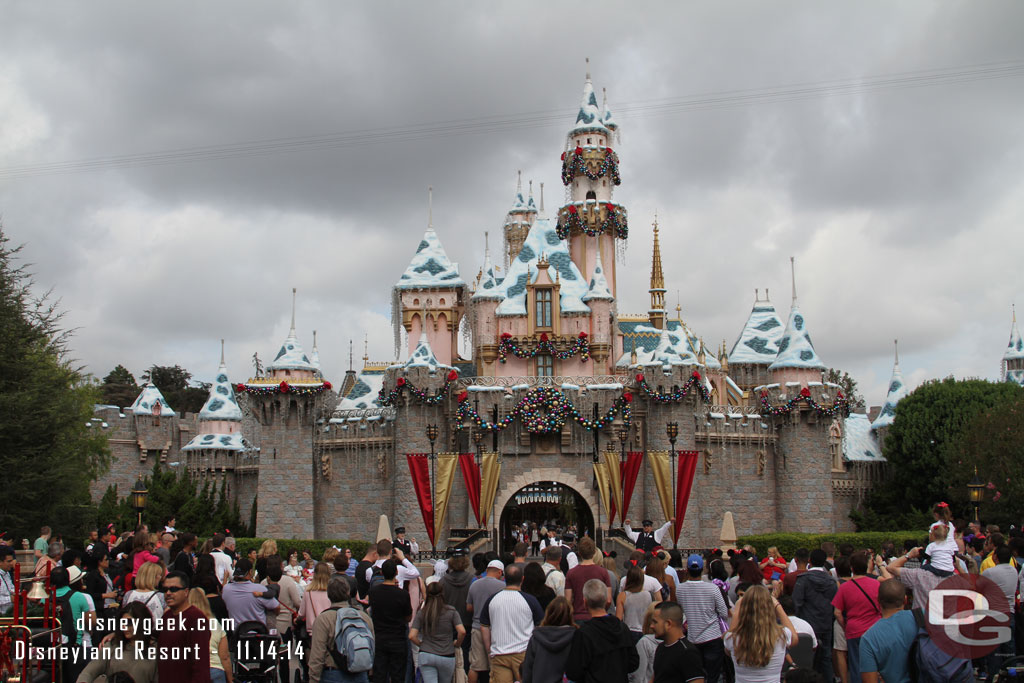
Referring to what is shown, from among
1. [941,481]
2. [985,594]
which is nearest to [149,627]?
[985,594]

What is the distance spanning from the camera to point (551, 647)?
781 centimetres

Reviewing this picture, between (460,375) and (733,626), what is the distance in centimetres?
3383

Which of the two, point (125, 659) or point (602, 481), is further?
point (602, 481)

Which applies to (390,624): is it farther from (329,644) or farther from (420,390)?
(420,390)

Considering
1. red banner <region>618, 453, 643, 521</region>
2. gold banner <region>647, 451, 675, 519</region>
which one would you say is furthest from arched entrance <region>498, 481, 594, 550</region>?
gold banner <region>647, 451, 675, 519</region>

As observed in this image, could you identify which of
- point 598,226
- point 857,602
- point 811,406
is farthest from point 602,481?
point 857,602

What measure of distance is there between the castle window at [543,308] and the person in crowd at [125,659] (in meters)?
31.0

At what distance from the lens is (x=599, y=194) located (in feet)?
147

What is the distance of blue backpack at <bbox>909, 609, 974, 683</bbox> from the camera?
7.46m

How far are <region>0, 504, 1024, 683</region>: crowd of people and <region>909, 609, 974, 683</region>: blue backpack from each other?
0.24ft

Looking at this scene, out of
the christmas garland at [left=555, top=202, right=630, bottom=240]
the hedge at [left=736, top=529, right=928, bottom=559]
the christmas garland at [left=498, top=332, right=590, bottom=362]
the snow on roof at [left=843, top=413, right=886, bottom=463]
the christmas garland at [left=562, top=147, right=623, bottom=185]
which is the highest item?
the christmas garland at [left=562, top=147, right=623, bottom=185]

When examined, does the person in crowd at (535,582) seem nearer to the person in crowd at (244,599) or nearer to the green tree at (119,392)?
the person in crowd at (244,599)

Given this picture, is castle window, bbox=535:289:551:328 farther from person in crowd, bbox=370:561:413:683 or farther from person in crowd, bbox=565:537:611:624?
person in crowd, bbox=370:561:413:683

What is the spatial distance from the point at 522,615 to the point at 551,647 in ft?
4.46
